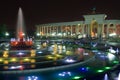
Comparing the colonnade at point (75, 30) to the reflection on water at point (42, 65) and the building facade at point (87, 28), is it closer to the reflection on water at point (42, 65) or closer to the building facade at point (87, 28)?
the building facade at point (87, 28)

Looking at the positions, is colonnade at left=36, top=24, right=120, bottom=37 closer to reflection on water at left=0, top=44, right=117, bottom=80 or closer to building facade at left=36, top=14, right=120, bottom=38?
building facade at left=36, top=14, right=120, bottom=38

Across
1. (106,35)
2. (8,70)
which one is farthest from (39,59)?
(106,35)

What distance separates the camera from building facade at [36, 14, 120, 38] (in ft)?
361

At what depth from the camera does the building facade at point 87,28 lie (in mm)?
109938

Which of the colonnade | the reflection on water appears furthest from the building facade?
the reflection on water

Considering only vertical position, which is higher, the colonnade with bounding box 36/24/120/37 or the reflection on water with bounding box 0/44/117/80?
the colonnade with bounding box 36/24/120/37

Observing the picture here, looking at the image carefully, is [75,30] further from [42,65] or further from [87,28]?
[42,65]

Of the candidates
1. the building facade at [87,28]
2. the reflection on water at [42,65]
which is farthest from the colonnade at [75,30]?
the reflection on water at [42,65]

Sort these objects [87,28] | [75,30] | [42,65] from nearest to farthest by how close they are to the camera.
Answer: [42,65]
[87,28]
[75,30]

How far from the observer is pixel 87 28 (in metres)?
116

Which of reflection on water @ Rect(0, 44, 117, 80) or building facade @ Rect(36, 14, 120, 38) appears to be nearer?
reflection on water @ Rect(0, 44, 117, 80)

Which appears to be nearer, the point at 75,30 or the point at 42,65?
the point at 42,65

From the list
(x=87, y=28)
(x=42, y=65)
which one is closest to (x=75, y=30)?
(x=87, y=28)

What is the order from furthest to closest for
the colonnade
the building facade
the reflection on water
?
1. the colonnade
2. the building facade
3. the reflection on water
